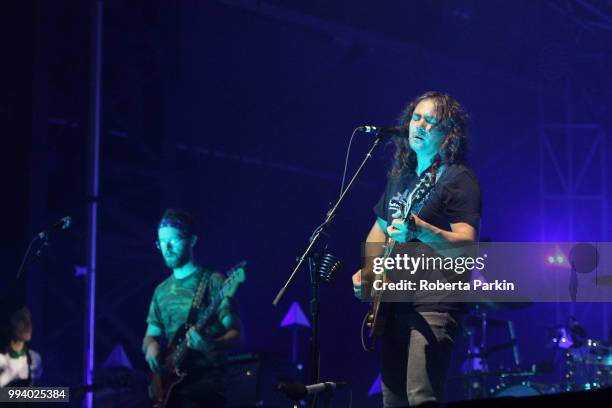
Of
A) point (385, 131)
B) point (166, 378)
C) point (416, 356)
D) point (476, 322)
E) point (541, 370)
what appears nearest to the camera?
point (416, 356)

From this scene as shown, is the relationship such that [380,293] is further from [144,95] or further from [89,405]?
[144,95]

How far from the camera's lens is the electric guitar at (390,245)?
12.8 ft

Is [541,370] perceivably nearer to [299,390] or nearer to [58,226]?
[299,390]

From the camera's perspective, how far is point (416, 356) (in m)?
3.79

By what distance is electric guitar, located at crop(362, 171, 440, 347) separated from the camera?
389cm

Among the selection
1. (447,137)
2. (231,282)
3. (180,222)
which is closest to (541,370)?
(231,282)

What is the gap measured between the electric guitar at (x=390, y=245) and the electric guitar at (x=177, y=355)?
6.42ft

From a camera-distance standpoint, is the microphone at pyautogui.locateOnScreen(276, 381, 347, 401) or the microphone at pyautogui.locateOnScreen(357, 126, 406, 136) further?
the microphone at pyautogui.locateOnScreen(357, 126, 406, 136)

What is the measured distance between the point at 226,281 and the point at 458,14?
5.75 meters

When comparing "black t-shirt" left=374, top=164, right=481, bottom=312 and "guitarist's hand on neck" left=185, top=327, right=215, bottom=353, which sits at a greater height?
"black t-shirt" left=374, top=164, right=481, bottom=312

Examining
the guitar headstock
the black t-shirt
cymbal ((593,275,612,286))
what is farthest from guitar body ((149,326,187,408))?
cymbal ((593,275,612,286))

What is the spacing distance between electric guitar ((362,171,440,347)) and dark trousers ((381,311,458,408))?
0.07 metres

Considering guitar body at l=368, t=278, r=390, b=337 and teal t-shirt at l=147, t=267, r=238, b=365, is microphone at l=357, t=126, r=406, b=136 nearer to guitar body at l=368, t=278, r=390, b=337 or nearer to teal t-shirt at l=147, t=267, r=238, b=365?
guitar body at l=368, t=278, r=390, b=337

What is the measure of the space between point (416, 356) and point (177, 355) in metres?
2.43
